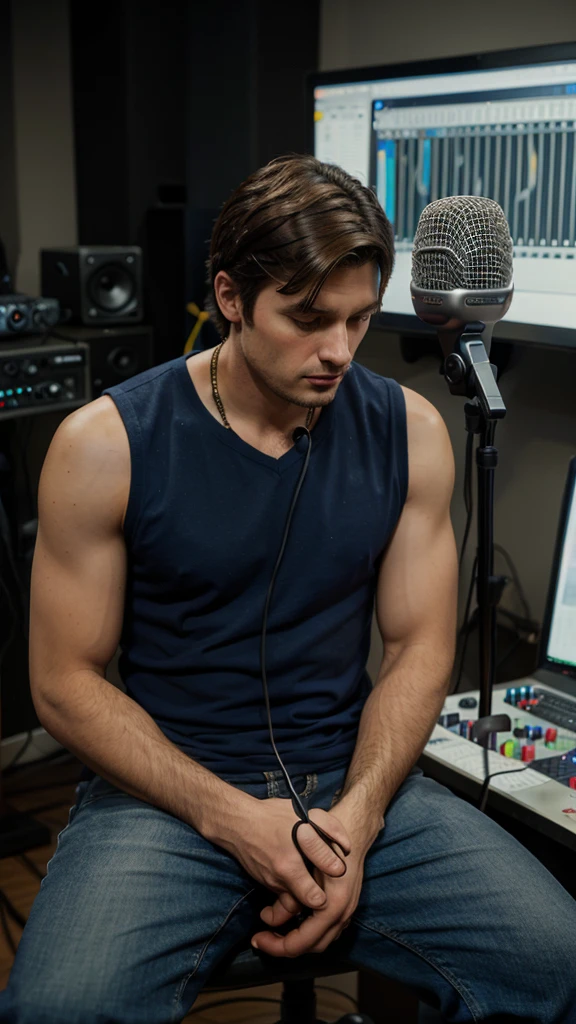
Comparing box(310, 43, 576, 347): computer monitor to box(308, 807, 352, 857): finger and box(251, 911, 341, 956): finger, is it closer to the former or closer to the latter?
box(308, 807, 352, 857): finger

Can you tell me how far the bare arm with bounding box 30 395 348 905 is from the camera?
1370 mm

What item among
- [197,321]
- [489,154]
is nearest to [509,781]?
[489,154]

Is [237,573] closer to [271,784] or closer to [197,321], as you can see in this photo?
[271,784]

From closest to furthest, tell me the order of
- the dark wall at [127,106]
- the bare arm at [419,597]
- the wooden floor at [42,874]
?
the bare arm at [419,597]
the wooden floor at [42,874]
the dark wall at [127,106]

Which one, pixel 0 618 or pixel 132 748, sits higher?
pixel 132 748

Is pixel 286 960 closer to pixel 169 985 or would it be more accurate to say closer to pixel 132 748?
pixel 169 985

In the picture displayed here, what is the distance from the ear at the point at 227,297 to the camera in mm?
1439

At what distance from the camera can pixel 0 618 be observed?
9.16 feet

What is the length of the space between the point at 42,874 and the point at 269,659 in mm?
1261

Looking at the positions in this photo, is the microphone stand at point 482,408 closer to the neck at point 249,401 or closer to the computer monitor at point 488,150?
the neck at point 249,401

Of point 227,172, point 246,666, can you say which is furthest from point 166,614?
point 227,172

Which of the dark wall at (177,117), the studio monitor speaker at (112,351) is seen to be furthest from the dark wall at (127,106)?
the studio monitor speaker at (112,351)

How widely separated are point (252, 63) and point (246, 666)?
1.82 m

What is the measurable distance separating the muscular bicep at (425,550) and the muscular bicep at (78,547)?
1.30 ft
